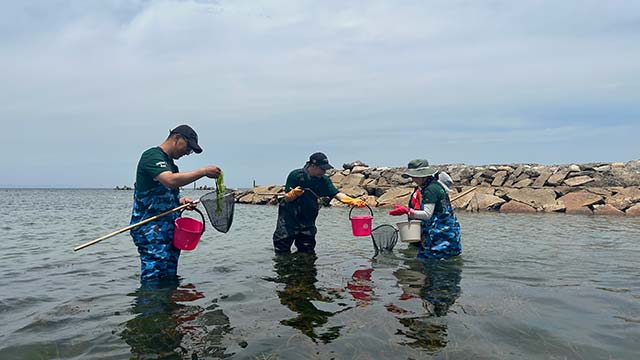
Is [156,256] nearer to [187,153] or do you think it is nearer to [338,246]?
[187,153]

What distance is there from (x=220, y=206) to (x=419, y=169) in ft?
A: 12.9

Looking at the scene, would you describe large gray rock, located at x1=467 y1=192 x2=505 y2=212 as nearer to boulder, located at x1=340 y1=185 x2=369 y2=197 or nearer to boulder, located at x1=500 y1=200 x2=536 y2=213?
boulder, located at x1=500 y1=200 x2=536 y2=213

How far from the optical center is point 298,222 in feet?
32.5

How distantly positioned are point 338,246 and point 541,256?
17.8ft

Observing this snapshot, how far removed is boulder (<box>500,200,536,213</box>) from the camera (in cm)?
2494

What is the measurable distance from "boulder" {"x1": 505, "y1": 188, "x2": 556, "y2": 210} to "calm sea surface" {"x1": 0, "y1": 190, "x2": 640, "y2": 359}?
46.4ft

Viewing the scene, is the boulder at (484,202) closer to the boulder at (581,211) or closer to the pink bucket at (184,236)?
the boulder at (581,211)

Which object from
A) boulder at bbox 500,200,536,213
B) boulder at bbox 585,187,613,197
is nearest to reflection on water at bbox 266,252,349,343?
boulder at bbox 500,200,536,213

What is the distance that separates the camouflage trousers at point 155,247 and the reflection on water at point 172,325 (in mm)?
224

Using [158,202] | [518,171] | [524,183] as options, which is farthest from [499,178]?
[158,202]

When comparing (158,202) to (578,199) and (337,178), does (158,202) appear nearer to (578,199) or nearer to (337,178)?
(578,199)

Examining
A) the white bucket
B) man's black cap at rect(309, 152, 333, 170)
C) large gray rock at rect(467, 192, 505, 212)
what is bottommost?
large gray rock at rect(467, 192, 505, 212)

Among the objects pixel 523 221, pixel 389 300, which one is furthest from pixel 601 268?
pixel 523 221

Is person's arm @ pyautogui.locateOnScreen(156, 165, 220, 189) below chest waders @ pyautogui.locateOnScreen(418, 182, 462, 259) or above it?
above
